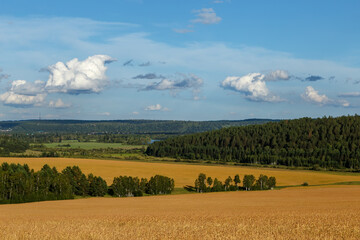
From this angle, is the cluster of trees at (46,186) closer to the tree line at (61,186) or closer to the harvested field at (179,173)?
the tree line at (61,186)

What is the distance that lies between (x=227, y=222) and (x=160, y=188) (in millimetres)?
58024

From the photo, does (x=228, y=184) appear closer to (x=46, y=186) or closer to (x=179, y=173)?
(x=179, y=173)

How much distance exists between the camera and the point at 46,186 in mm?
82562

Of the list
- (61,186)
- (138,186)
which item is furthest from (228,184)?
(61,186)

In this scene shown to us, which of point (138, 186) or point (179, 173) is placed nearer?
point (138, 186)

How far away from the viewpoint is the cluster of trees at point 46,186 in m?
78.0

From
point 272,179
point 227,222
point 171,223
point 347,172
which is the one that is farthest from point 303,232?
point 347,172

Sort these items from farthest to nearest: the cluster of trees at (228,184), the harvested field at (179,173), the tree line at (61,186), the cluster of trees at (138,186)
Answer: the harvested field at (179,173) → the cluster of trees at (228,184) → the cluster of trees at (138,186) → the tree line at (61,186)

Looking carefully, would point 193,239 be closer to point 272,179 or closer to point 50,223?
point 50,223

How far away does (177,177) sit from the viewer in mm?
119750

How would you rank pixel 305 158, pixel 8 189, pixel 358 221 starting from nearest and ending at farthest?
pixel 358 221 < pixel 8 189 < pixel 305 158

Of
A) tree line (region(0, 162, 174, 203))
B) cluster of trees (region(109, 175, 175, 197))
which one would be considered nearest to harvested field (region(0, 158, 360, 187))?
cluster of trees (region(109, 175, 175, 197))

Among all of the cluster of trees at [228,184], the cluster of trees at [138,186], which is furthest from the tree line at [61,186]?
the cluster of trees at [228,184]

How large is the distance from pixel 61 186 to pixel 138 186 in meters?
17.5
